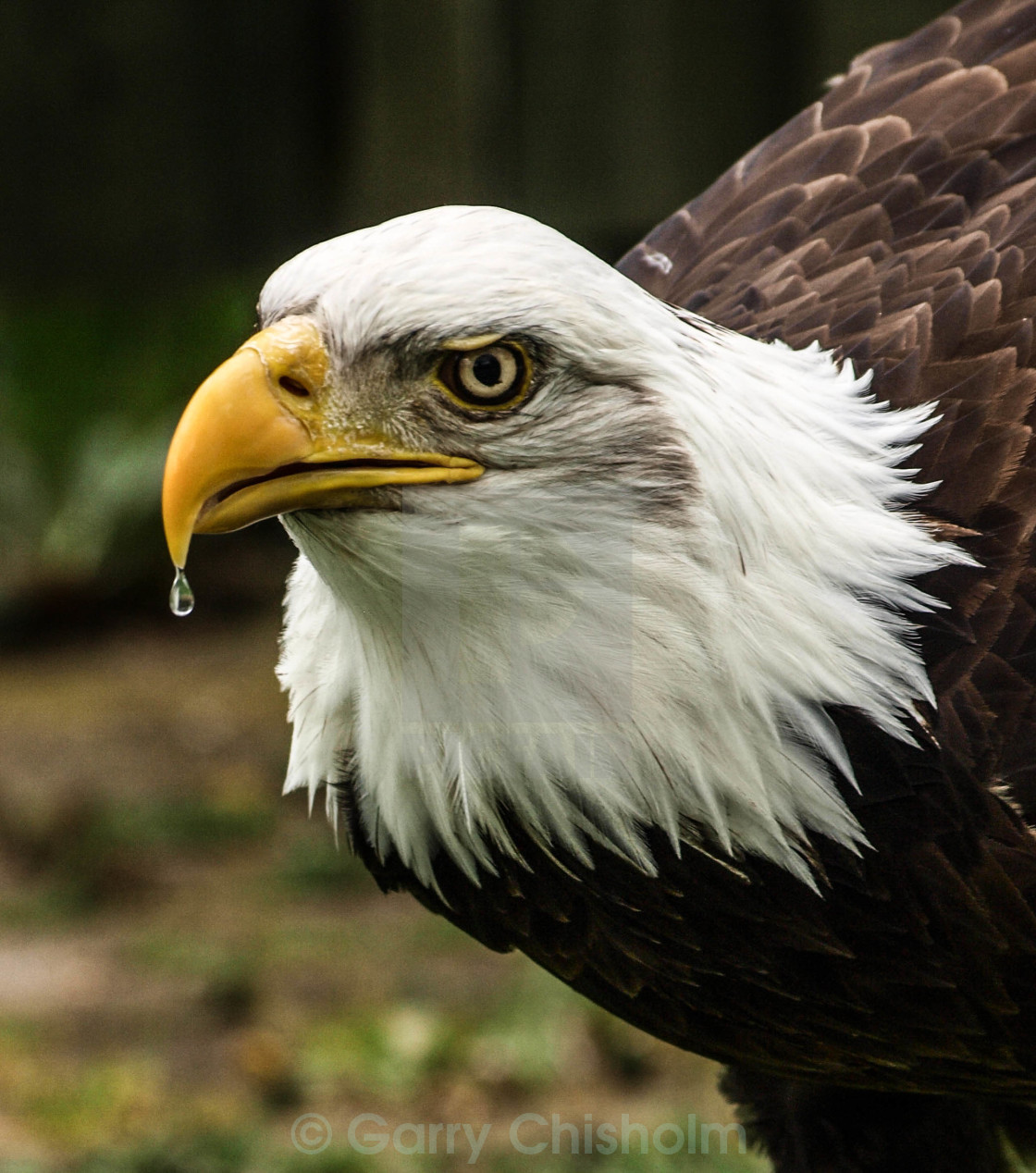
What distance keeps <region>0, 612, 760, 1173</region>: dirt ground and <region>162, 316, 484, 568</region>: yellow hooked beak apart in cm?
265

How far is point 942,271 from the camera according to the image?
2.57 meters

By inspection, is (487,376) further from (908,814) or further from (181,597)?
(908,814)

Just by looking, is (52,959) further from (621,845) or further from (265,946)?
(621,845)

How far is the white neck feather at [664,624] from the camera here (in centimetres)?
204

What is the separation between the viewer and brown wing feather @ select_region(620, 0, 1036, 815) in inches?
86.4

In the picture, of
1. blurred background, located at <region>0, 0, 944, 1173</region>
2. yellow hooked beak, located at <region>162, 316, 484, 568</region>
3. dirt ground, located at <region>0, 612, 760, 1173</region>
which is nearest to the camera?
yellow hooked beak, located at <region>162, 316, 484, 568</region>

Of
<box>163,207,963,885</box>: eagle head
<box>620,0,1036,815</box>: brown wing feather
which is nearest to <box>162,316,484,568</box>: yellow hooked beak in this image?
<box>163,207,963,885</box>: eagle head

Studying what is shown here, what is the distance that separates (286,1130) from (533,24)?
10.4ft

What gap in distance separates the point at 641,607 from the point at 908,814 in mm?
497

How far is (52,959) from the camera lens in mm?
5223

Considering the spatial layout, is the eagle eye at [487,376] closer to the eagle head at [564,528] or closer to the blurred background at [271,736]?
the eagle head at [564,528]

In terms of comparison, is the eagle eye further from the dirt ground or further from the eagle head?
the dirt ground

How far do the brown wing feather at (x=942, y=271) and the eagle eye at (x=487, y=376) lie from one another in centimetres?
64

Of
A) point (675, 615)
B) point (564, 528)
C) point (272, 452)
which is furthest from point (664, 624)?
point (272, 452)
